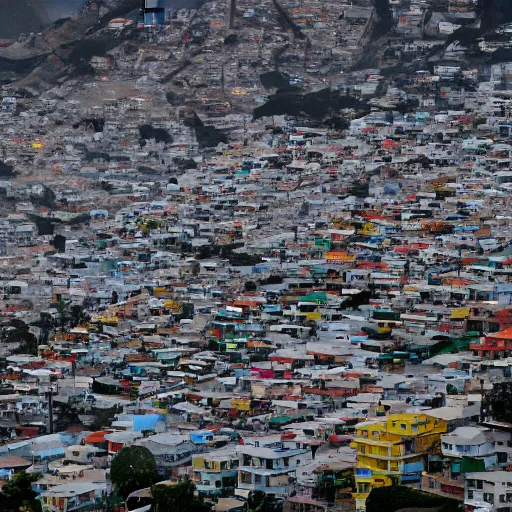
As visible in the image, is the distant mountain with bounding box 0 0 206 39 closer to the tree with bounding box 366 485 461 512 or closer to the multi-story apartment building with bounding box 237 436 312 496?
the multi-story apartment building with bounding box 237 436 312 496

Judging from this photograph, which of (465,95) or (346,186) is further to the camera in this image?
(465,95)

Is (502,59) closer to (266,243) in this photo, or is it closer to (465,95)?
(465,95)

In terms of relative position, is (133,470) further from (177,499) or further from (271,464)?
(177,499)

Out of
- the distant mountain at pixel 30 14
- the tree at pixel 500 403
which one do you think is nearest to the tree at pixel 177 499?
the tree at pixel 500 403

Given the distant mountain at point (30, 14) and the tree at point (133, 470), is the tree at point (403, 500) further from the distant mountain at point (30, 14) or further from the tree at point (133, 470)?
the distant mountain at point (30, 14)

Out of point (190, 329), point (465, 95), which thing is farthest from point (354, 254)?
point (465, 95)

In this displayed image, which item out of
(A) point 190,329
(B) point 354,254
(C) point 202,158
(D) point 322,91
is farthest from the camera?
(D) point 322,91

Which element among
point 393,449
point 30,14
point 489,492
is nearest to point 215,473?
point 393,449
